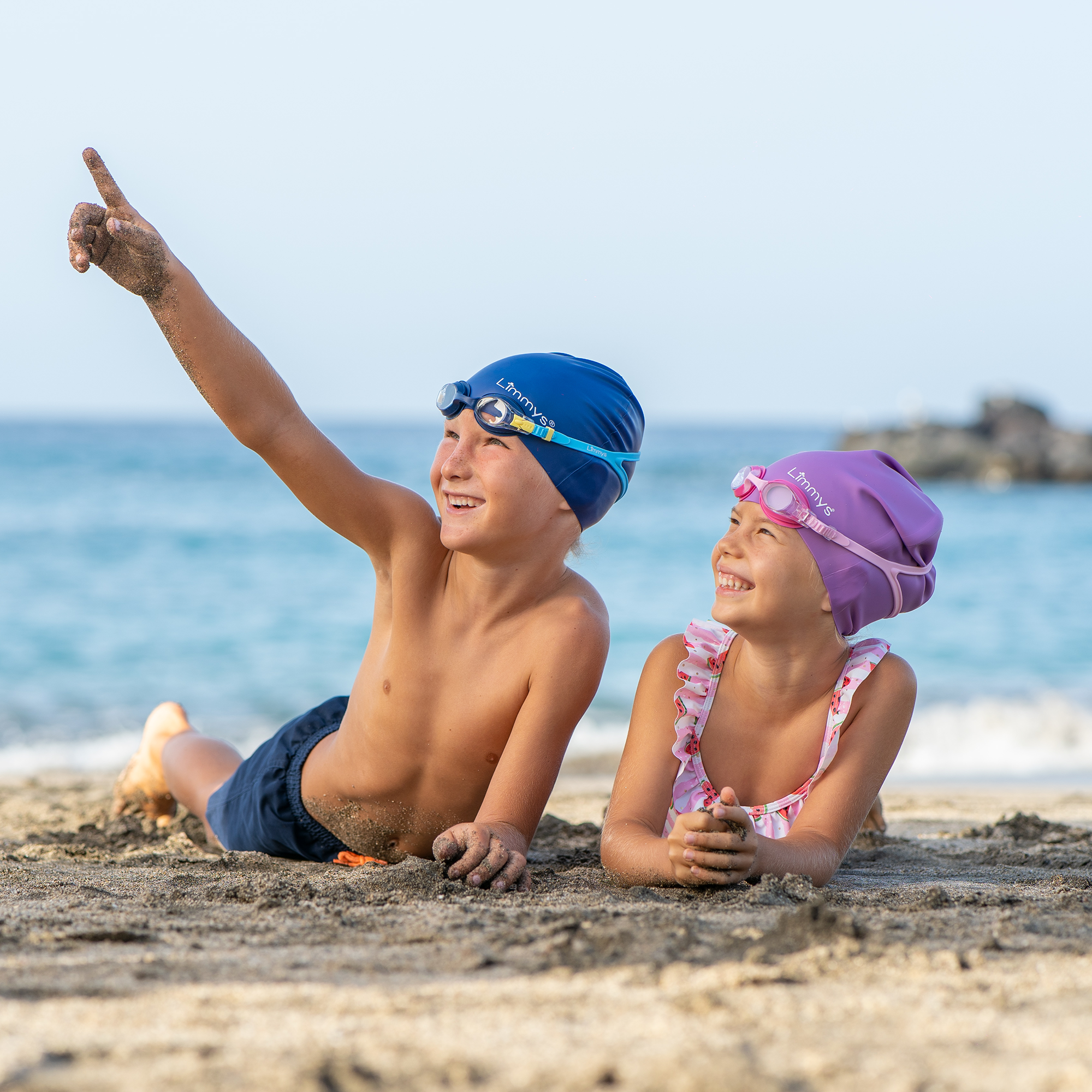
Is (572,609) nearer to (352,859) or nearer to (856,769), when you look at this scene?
(856,769)

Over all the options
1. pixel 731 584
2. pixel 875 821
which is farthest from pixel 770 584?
pixel 875 821

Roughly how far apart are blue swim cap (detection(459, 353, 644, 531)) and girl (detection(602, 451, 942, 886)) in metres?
0.41

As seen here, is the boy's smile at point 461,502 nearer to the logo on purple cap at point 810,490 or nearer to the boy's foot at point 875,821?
the logo on purple cap at point 810,490

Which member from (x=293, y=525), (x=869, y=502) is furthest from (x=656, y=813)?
(x=293, y=525)

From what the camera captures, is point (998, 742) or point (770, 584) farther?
point (998, 742)

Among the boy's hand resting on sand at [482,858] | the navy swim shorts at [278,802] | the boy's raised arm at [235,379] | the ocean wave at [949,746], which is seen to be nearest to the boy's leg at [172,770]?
the navy swim shorts at [278,802]

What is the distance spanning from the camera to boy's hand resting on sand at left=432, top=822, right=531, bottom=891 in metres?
2.65

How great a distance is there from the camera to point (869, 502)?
9.40ft

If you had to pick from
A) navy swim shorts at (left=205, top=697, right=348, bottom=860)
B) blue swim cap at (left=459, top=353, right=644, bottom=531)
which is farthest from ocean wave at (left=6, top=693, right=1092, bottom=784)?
blue swim cap at (left=459, top=353, right=644, bottom=531)

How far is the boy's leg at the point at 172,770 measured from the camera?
13.5ft

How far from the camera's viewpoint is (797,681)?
2932 millimetres

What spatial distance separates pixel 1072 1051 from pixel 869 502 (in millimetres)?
1573

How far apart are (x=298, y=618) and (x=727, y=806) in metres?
9.99

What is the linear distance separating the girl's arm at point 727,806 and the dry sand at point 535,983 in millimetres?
73
